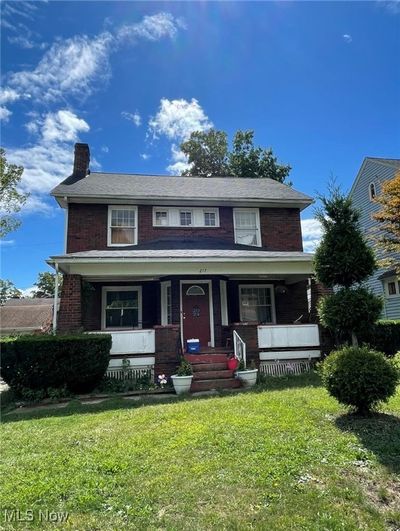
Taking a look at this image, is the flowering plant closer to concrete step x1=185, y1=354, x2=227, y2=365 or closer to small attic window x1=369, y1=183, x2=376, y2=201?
concrete step x1=185, y1=354, x2=227, y2=365

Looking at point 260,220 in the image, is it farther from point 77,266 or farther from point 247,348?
point 77,266

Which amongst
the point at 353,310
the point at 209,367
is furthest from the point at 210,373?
the point at 353,310

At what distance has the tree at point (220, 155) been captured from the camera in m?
29.8

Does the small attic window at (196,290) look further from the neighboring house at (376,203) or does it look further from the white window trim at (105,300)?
the neighboring house at (376,203)

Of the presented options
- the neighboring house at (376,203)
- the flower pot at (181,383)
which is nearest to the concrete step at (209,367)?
the flower pot at (181,383)

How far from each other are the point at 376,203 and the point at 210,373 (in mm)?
13056

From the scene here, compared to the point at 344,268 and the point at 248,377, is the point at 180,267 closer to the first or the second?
the point at 248,377

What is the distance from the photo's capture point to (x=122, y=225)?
43.9 ft

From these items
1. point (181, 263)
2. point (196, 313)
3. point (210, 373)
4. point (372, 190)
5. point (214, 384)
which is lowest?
point (214, 384)

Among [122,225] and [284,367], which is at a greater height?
[122,225]

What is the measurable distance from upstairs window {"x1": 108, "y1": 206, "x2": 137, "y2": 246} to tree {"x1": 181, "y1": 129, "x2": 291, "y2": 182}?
18.3 metres

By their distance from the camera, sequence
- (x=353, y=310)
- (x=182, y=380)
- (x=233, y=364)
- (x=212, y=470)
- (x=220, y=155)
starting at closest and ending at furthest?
(x=212, y=470), (x=353, y=310), (x=182, y=380), (x=233, y=364), (x=220, y=155)

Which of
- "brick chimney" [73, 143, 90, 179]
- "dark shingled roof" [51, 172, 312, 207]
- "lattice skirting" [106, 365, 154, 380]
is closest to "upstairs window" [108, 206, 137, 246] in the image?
"dark shingled roof" [51, 172, 312, 207]
